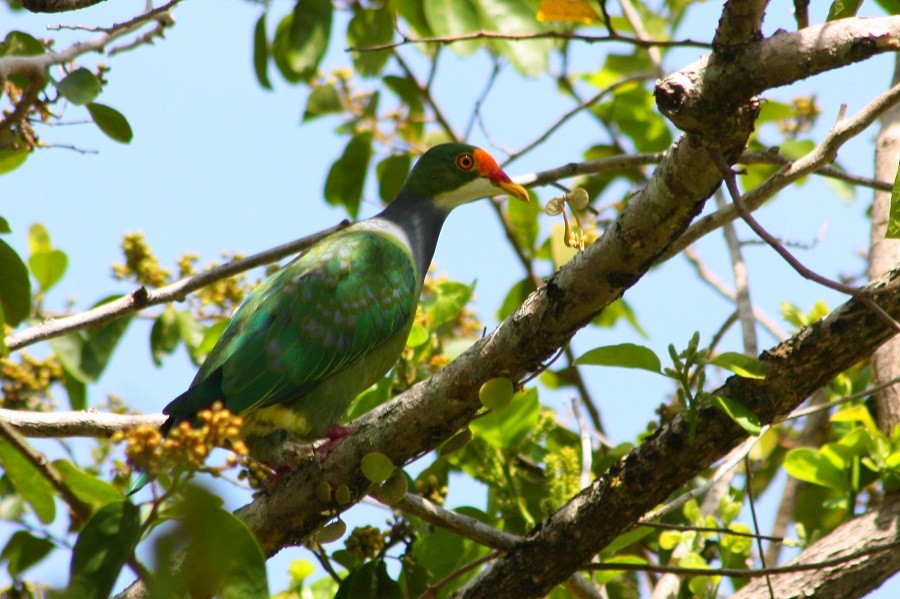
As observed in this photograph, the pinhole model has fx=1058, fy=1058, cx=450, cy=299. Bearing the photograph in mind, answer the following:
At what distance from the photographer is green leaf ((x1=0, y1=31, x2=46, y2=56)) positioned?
2.96 meters

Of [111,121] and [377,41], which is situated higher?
[377,41]

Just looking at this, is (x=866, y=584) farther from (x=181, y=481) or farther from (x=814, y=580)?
(x=181, y=481)

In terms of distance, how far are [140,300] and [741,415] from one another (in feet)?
5.98

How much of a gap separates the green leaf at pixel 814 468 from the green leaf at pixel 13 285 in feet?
8.29

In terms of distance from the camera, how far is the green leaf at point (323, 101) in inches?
198

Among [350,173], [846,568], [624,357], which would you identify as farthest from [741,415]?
[350,173]

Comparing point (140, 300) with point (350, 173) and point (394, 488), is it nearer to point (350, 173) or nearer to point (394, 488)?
point (394, 488)

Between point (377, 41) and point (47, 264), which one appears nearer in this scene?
point (47, 264)

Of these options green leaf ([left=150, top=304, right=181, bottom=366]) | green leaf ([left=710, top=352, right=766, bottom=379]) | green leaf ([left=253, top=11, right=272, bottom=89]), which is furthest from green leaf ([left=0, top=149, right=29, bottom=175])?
green leaf ([left=710, top=352, right=766, bottom=379])

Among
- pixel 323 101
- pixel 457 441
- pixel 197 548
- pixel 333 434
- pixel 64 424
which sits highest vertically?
pixel 323 101

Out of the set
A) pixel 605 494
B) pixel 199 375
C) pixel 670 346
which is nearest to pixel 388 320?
pixel 199 375

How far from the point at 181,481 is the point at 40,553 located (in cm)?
56

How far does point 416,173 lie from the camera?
4.96 m

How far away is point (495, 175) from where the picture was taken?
4.73 meters
